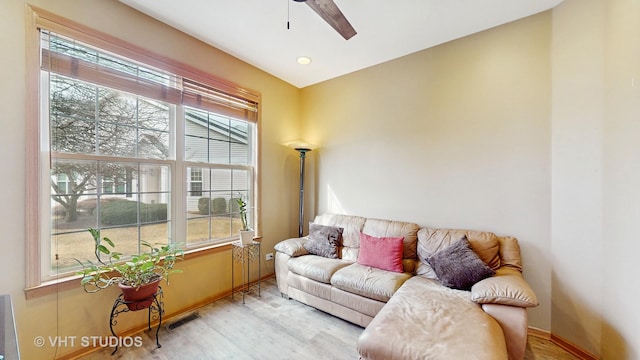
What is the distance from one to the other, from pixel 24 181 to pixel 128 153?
2.16 ft

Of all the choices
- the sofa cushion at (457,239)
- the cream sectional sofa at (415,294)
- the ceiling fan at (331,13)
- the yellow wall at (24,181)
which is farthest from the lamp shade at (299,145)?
the sofa cushion at (457,239)

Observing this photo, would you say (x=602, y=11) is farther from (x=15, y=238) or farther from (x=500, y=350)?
(x=15, y=238)

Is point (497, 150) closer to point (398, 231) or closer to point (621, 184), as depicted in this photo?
point (621, 184)

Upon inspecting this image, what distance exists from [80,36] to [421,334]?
321 centimetres

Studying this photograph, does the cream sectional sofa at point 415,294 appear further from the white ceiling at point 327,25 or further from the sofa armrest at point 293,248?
the white ceiling at point 327,25

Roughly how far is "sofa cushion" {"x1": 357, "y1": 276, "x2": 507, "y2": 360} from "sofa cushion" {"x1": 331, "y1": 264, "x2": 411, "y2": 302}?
0.26 meters

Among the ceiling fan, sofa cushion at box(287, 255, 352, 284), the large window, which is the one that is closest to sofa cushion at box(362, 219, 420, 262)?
sofa cushion at box(287, 255, 352, 284)

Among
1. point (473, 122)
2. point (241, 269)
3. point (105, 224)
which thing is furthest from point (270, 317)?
point (473, 122)

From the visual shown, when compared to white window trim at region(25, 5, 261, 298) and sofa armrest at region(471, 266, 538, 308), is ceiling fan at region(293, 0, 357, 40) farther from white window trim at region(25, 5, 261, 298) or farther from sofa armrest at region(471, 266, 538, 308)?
sofa armrest at region(471, 266, 538, 308)

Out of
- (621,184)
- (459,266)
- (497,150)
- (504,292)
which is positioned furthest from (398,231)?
(621,184)

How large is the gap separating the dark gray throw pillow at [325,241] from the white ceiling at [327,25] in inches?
84.1

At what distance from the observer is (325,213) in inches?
141

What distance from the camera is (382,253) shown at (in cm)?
253

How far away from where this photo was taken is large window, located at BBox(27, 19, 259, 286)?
71.9 inches
